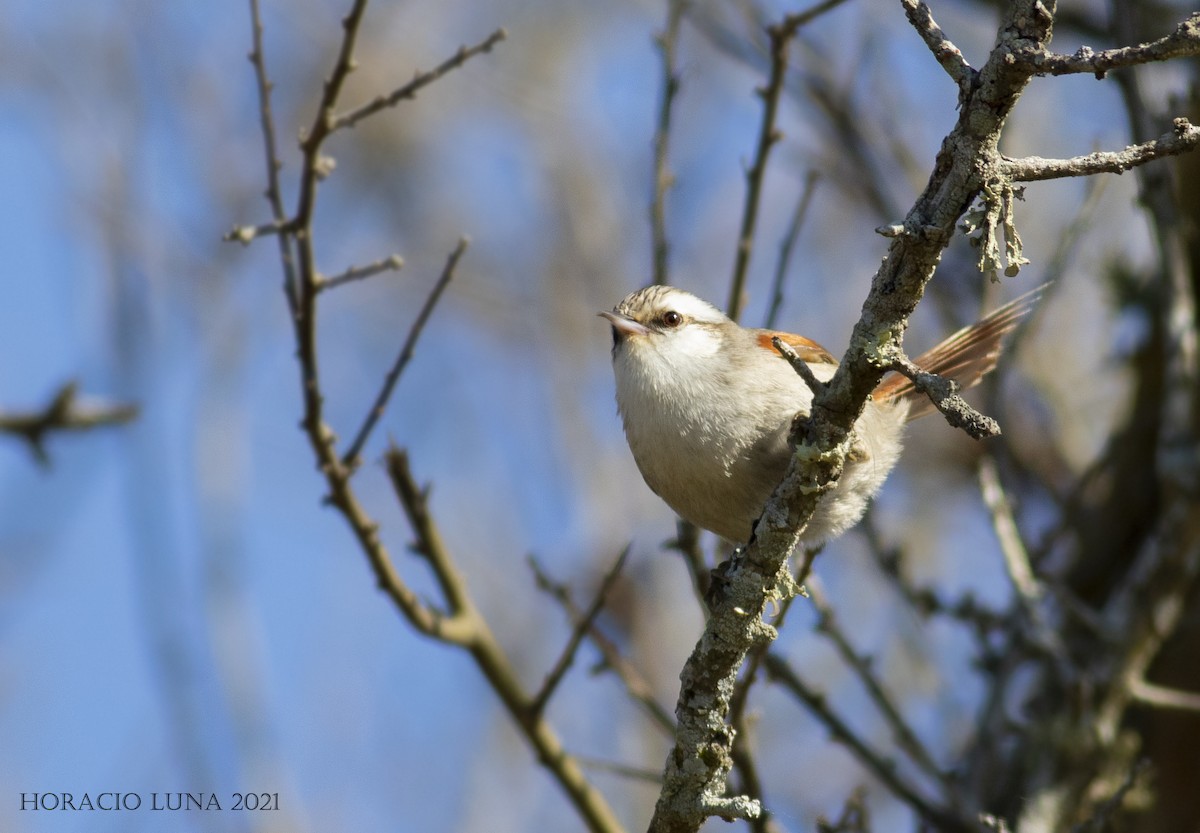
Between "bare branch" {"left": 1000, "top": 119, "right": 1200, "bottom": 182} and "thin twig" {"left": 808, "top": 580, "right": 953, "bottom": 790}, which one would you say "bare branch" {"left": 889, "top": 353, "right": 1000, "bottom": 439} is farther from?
"thin twig" {"left": 808, "top": 580, "right": 953, "bottom": 790}

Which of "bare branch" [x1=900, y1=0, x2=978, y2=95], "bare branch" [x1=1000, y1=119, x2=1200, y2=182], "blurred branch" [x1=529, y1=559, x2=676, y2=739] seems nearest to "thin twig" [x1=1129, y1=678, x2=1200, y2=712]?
"blurred branch" [x1=529, y1=559, x2=676, y2=739]

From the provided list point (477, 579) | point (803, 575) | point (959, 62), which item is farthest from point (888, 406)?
point (477, 579)

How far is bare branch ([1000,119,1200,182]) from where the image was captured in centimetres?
214

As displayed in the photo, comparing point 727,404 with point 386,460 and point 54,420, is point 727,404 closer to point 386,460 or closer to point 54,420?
point 386,460

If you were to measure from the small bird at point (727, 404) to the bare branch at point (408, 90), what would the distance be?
4.05 feet

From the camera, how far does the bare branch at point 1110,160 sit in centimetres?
214

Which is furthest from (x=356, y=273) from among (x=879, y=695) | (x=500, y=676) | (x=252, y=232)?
(x=879, y=695)

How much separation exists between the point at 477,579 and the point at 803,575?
20.3 feet

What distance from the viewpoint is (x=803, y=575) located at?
3.72 m

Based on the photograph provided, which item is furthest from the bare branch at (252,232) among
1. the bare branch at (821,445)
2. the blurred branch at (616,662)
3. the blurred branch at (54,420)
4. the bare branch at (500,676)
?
the bare branch at (821,445)

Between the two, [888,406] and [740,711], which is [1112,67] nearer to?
[740,711]

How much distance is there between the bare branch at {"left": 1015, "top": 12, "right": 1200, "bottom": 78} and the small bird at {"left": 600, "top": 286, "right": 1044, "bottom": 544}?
6.38 ft

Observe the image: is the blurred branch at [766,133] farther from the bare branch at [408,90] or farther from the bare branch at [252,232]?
the bare branch at [252,232]

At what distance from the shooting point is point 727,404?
422cm
